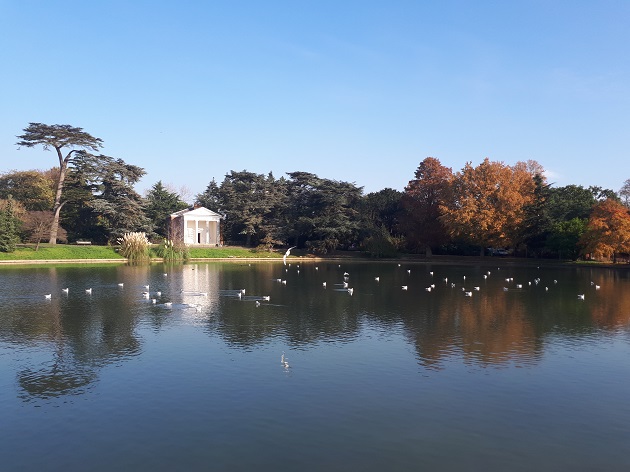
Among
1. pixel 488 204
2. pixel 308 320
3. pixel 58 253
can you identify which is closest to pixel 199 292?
pixel 308 320

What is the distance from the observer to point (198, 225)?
2936 inches

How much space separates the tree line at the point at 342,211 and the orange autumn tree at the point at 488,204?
0.12m

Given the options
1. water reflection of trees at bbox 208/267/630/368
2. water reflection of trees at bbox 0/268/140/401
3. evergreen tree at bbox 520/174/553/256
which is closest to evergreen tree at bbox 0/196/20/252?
water reflection of trees at bbox 0/268/140/401

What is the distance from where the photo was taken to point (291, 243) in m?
74.5

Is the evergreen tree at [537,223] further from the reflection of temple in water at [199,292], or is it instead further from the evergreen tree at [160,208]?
the evergreen tree at [160,208]

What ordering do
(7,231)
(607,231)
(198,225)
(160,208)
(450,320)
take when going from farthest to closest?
(160,208)
(198,225)
(7,231)
(607,231)
(450,320)

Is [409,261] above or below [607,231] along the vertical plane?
below

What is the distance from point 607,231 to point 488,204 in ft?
42.5

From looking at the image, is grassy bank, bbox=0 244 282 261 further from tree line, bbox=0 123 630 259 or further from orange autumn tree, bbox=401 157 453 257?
orange autumn tree, bbox=401 157 453 257

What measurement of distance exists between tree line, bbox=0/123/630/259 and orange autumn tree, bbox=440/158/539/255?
0.12m

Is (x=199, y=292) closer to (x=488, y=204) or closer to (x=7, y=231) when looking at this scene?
(x=7, y=231)

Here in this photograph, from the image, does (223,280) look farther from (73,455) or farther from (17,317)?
(73,455)

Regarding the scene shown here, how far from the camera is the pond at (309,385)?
30.1 ft

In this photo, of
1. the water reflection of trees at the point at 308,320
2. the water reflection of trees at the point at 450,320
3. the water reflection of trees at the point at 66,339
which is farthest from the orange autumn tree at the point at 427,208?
the water reflection of trees at the point at 66,339
